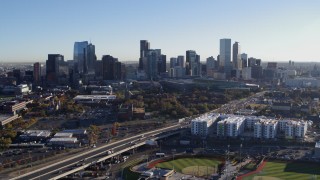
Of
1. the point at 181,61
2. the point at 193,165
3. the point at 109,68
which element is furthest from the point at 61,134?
the point at 181,61

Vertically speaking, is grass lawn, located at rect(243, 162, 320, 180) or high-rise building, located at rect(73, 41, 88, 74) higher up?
high-rise building, located at rect(73, 41, 88, 74)

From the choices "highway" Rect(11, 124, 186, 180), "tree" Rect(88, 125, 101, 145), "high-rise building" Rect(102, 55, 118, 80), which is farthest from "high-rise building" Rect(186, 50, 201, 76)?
"highway" Rect(11, 124, 186, 180)

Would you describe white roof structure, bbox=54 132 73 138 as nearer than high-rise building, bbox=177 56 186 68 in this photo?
Yes

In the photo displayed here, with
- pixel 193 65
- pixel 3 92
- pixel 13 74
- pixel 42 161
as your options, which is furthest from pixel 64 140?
pixel 193 65

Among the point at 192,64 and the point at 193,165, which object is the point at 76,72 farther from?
the point at 193,165

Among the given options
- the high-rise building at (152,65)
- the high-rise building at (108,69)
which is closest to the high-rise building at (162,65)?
the high-rise building at (152,65)

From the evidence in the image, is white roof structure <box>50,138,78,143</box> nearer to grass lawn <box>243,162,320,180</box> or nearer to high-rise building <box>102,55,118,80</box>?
grass lawn <box>243,162,320,180</box>
